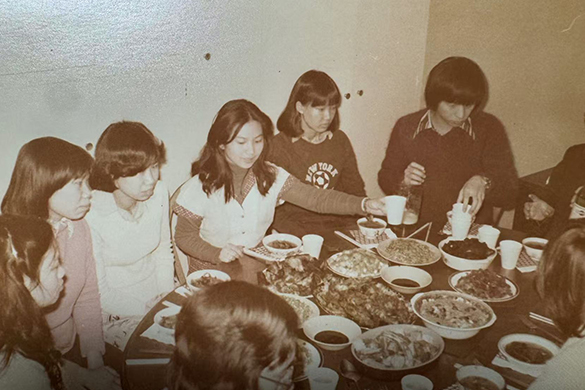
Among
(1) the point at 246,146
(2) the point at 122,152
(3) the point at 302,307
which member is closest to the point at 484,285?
(3) the point at 302,307

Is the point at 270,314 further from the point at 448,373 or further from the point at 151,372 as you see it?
the point at 448,373

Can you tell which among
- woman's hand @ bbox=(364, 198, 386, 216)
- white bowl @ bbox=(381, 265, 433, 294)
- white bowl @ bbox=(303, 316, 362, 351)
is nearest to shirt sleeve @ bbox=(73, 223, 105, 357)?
white bowl @ bbox=(303, 316, 362, 351)

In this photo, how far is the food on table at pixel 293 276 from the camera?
1462mm

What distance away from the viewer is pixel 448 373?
1.19m

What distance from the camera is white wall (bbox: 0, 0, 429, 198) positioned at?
1153 millimetres

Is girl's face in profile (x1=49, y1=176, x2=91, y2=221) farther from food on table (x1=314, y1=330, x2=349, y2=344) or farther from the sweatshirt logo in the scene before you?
the sweatshirt logo

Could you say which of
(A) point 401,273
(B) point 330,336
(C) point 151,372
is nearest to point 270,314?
(B) point 330,336

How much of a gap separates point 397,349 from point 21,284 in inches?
37.0

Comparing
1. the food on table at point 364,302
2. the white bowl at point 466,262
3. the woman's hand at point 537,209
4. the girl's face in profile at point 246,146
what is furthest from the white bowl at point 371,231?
the woman's hand at point 537,209

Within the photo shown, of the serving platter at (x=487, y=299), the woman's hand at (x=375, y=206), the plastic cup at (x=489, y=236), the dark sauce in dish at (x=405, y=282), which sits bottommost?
the dark sauce in dish at (x=405, y=282)

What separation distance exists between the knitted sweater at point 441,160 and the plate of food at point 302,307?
1044mm

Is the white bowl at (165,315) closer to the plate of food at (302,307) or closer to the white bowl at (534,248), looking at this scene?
the plate of food at (302,307)

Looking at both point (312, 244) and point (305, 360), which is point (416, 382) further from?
point (312, 244)

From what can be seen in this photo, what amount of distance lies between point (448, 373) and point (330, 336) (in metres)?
0.30
